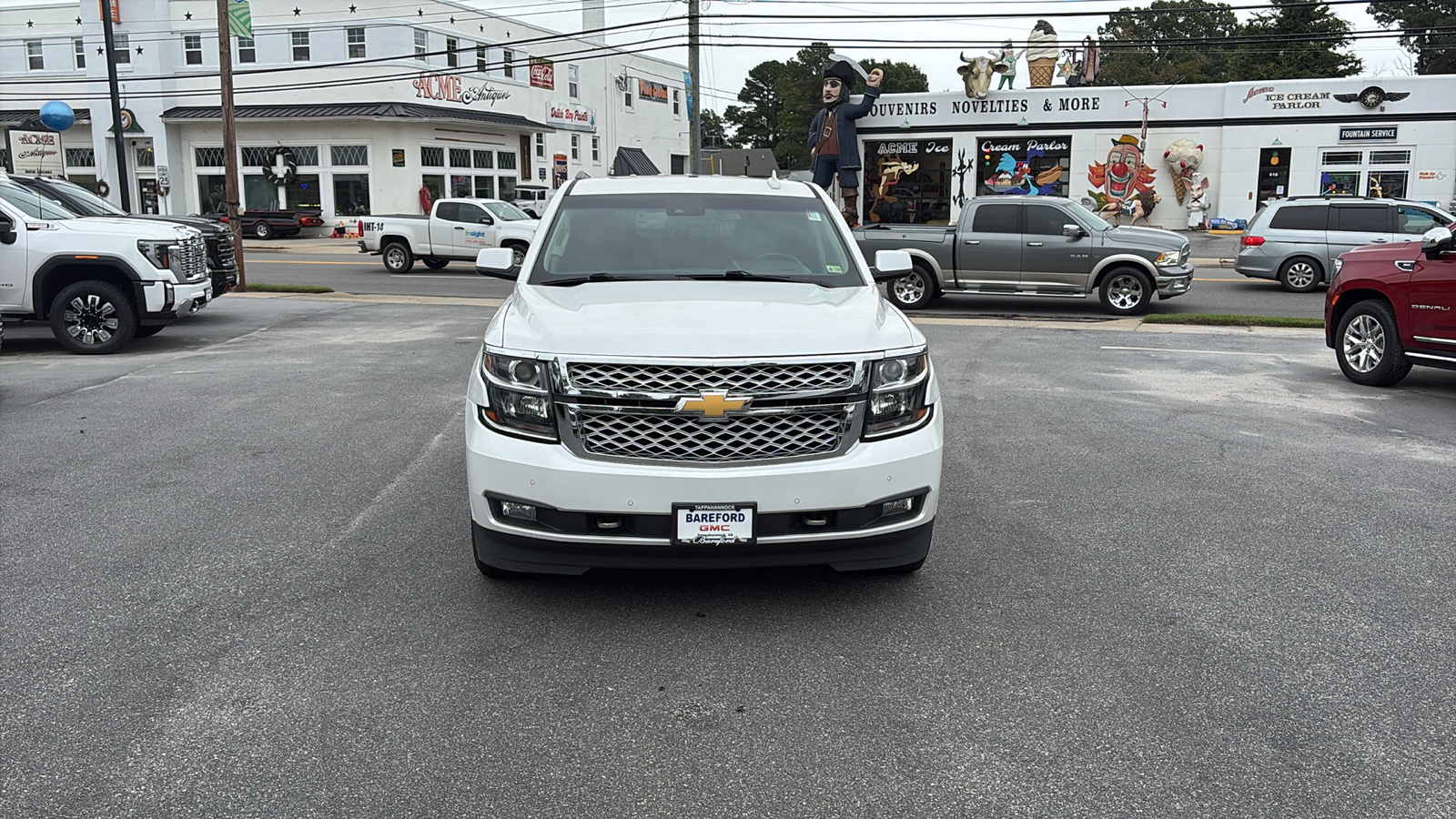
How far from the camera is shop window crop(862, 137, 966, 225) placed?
4022 centimetres

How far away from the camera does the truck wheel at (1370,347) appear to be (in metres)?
10.3

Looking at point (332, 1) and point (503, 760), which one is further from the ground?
point (332, 1)

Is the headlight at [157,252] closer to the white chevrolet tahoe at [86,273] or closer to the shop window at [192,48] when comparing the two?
the white chevrolet tahoe at [86,273]

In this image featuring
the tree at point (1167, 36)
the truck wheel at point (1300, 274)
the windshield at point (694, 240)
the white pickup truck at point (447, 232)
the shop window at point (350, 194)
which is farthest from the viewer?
the tree at point (1167, 36)

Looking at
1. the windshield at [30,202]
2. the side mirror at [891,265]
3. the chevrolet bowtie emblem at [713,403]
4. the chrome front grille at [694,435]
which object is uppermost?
the windshield at [30,202]

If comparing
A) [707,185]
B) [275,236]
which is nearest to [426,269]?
[275,236]

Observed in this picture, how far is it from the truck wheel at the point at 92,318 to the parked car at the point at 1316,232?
1795 cm

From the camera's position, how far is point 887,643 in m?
4.51

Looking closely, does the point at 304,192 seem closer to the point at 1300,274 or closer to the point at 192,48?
the point at 192,48

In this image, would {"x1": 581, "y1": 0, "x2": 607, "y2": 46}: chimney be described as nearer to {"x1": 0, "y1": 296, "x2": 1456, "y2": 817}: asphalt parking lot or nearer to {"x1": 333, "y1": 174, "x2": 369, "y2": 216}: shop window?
{"x1": 333, "y1": 174, "x2": 369, "y2": 216}: shop window

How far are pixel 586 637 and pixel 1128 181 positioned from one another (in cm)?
3776

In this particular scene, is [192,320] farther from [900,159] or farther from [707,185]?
[900,159]

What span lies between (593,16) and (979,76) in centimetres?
2539

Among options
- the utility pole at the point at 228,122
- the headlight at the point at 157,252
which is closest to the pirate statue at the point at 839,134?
the utility pole at the point at 228,122
